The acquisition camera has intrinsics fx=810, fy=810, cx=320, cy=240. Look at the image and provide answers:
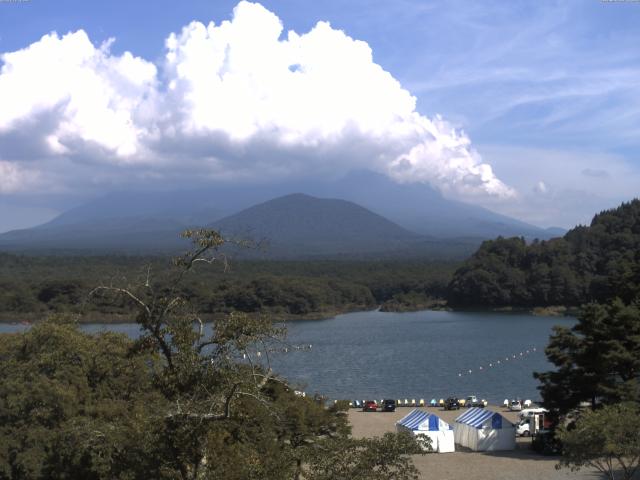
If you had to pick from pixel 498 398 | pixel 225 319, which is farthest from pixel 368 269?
pixel 225 319

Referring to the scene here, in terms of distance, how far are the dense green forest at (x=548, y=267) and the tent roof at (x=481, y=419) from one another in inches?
1580

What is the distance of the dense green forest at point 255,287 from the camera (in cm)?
5019

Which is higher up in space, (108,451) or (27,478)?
(108,451)

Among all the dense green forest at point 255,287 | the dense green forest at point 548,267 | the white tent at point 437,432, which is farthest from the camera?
the dense green forest at point 548,267

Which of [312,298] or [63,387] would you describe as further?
[312,298]

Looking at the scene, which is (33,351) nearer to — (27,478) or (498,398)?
(27,478)

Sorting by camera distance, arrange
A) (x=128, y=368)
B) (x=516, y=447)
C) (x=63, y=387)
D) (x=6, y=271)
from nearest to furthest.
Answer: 1. (x=63, y=387)
2. (x=128, y=368)
3. (x=516, y=447)
4. (x=6, y=271)

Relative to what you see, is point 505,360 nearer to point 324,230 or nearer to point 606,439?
point 606,439

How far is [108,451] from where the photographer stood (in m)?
7.08

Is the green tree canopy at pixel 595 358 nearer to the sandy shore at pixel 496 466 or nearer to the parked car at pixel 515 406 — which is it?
the sandy shore at pixel 496 466

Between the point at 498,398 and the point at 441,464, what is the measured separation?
10601 millimetres

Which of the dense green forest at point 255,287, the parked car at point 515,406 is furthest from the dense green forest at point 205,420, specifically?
the dense green forest at point 255,287

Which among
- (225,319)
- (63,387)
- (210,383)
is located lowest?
(63,387)

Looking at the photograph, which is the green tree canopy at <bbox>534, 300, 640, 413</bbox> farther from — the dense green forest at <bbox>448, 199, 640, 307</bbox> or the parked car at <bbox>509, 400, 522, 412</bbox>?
the dense green forest at <bbox>448, 199, 640, 307</bbox>
